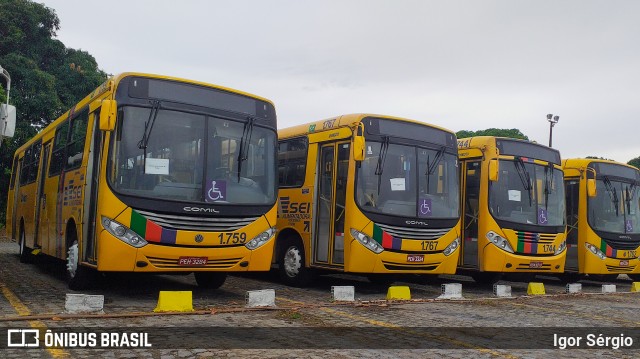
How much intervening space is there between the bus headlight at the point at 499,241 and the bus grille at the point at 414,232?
171 cm

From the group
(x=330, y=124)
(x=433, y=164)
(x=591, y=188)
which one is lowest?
(x=591, y=188)

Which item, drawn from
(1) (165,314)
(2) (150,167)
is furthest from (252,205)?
(1) (165,314)

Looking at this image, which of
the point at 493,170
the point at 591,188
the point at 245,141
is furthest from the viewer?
the point at 591,188

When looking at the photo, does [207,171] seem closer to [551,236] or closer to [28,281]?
[28,281]

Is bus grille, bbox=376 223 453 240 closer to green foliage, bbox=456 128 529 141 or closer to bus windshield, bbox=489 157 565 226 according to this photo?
bus windshield, bbox=489 157 565 226

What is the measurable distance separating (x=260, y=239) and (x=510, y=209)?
6.15 m

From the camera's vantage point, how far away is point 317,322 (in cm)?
762

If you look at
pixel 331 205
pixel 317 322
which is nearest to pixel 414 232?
pixel 331 205

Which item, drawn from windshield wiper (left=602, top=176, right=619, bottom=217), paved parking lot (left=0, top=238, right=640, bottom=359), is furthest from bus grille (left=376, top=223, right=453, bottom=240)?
windshield wiper (left=602, top=176, right=619, bottom=217)

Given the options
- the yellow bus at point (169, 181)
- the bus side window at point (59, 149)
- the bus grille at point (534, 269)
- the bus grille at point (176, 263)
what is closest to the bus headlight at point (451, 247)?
the bus grille at point (534, 269)

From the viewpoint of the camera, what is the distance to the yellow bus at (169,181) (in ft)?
27.5

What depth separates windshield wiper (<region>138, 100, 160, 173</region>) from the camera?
8.51 meters

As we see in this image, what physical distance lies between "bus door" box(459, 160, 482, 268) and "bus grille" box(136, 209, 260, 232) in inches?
235

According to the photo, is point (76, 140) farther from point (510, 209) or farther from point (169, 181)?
point (510, 209)
